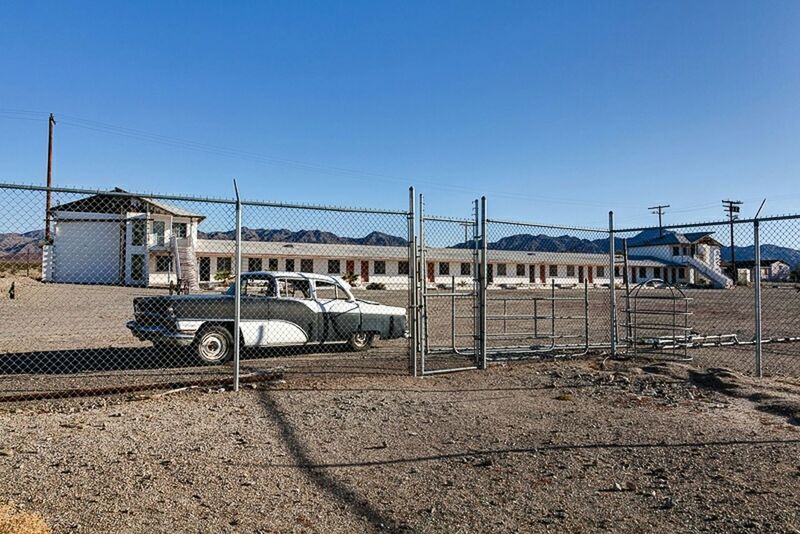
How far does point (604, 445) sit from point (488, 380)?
3184 millimetres

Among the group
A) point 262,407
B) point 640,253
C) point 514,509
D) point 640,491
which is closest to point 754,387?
point 640,491

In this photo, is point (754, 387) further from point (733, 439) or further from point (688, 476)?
point (688, 476)

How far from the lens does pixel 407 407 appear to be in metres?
6.64

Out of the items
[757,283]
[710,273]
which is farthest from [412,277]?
[710,273]

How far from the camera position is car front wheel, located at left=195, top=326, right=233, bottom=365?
9.45 m

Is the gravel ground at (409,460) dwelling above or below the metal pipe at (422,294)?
below

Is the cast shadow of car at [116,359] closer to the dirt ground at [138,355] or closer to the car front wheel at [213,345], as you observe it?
the dirt ground at [138,355]

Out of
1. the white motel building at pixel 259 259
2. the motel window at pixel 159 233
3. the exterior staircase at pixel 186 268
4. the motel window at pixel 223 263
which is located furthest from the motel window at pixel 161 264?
the exterior staircase at pixel 186 268

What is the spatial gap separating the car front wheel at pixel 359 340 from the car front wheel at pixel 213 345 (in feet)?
8.16

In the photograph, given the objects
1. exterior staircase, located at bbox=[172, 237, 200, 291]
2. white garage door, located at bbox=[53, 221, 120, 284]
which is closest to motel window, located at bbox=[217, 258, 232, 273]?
exterior staircase, located at bbox=[172, 237, 200, 291]

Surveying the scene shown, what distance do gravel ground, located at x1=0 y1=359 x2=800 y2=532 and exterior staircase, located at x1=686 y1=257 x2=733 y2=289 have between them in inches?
2304

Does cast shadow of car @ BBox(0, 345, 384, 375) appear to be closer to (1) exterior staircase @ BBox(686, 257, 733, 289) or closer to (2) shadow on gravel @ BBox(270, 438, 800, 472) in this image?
(2) shadow on gravel @ BBox(270, 438, 800, 472)

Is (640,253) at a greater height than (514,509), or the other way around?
(640,253)

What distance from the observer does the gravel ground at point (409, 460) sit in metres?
3.69
